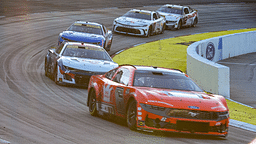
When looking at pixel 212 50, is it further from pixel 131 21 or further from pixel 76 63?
pixel 76 63

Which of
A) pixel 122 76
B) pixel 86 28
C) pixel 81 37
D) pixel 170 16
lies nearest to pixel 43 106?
pixel 122 76

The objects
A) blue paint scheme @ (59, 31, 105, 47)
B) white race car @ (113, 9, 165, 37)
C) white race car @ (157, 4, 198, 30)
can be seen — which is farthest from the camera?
white race car @ (157, 4, 198, 30)

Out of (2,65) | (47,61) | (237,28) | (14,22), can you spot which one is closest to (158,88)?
(47,61)

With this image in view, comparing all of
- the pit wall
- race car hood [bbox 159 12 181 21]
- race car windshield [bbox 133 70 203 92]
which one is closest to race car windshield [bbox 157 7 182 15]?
race car hood [bbox 159 12 181 21]

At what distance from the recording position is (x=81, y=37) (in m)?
21.1

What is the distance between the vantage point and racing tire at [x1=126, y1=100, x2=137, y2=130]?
9.02 m

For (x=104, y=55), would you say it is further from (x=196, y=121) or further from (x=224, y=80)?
(x=196, y=121)

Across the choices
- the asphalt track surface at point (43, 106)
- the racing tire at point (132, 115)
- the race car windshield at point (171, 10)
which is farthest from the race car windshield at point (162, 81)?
the race car windshield at point (171, 10)

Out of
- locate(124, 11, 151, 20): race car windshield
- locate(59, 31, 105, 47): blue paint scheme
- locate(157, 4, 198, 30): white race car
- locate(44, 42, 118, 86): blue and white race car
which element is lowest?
locate(157, 4, 198, 30): white race car

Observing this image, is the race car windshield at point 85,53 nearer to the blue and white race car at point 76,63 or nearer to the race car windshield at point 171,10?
the blue and white race car at point 76,63

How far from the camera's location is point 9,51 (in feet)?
71.3

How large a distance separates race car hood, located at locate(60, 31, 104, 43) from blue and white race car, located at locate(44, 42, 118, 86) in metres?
4.09

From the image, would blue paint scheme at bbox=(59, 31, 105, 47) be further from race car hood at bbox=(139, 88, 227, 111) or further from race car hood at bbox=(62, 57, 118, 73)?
race car hood at bbox=(139, 88, 227, 111)

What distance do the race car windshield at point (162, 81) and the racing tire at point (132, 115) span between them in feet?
1.88
